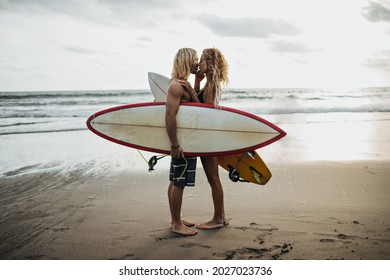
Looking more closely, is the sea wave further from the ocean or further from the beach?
the beach

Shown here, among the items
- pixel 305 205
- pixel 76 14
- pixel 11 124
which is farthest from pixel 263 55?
pixel 305 205

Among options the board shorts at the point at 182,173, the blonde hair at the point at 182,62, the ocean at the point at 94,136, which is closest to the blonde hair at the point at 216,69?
the blonde hair at the point at 182,62

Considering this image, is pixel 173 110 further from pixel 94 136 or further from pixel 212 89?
pixel 94 136

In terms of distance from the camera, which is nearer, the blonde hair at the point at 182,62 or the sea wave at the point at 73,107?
the blonde hair at the point at 182,62

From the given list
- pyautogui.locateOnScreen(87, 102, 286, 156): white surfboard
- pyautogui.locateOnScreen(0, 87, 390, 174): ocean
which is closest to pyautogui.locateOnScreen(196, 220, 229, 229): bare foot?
pyautogui.locateOnScreen(87, 102, 286, 156): white surfboard

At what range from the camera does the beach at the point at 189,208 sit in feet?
8.25

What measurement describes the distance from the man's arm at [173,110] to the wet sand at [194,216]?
66 cm

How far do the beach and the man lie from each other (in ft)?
0.58

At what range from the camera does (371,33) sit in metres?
7.65

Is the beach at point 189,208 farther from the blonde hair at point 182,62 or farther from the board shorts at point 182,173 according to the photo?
the blonde hair at point 182,62

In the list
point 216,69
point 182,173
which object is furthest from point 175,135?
point 216,69

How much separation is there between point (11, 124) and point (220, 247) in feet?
23.9

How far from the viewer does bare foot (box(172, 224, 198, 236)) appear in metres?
2.73

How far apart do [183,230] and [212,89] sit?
41.9 inches
